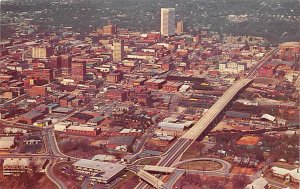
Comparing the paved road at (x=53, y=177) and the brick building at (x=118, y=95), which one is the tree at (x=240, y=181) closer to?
the paved road at (x=53, y=177)

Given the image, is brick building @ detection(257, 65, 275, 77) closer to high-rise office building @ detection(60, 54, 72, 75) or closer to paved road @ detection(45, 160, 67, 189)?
high-rise office building @ detection(60, 54, 72, 75)

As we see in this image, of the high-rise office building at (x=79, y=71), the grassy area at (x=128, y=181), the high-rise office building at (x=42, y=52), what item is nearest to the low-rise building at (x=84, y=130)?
the grassy area at (x=128, y=181)

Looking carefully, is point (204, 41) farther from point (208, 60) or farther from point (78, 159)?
point (78, 159)

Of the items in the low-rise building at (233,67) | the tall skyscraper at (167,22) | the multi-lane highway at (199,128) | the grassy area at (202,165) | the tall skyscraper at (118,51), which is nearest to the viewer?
the grassy area at (202,165)

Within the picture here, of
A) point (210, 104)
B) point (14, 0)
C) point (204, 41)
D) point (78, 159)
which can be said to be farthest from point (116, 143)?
point (14, 0)

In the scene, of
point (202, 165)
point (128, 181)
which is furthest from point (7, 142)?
point (202, 165)

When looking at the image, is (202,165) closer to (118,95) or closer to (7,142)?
(7,142)
